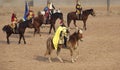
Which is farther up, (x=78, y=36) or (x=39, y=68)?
(x=78, y=36)

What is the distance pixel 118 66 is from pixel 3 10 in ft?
78.2

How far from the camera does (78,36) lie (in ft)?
51.1

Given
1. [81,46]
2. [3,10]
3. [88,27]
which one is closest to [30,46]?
[81,46]

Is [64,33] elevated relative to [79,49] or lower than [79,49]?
elevated

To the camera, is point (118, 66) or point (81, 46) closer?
point (118, 66)

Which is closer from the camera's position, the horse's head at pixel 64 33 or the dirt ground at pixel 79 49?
the dirt ground at pixel 79 49

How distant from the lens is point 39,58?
1706cm

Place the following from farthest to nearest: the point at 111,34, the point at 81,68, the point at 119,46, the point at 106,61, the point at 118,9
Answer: the point at 118,9 < the point at 111,34 < the point at 119,46 < the point at 106,61 < the point at 81,68

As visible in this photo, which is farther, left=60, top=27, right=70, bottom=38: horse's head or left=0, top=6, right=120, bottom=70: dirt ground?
left=60, top=27, right=70, bottom=38: horse's head

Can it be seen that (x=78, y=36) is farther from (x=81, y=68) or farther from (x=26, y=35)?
(x=26, y=35)

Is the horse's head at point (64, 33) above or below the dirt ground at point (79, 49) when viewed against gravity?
above

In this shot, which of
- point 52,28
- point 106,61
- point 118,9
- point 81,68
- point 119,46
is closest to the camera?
point 81,68

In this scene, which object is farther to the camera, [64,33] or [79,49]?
[79,49]

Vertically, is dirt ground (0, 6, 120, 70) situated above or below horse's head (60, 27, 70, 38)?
below
